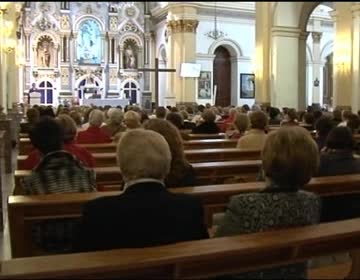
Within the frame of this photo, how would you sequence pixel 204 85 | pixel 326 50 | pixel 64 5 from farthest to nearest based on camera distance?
1. pixel 326 50
2. pixel 64 5
3. pixel 204 85

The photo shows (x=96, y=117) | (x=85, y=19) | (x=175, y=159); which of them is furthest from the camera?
(x=85, y=19)

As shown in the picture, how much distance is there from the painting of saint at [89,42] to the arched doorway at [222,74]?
6.32 m

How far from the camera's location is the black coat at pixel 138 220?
7.88ft

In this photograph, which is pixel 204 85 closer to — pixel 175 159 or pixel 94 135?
pixel 94 135

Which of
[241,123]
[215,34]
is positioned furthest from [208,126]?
[215,34]

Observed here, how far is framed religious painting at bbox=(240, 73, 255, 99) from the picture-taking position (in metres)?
26.2

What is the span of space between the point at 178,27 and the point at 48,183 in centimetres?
2040

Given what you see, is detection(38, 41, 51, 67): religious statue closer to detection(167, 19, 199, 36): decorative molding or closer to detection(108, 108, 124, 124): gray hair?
detection(167, 19, 199, 36): decorative molding

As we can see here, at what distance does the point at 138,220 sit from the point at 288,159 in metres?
0.76

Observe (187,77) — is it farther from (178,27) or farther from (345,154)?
(345,154)

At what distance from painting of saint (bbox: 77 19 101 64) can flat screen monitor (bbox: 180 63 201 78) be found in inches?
288

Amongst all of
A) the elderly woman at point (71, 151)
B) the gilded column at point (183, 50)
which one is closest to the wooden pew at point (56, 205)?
the elderly woman at point (71, 151)

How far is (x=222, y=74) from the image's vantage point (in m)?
26.3

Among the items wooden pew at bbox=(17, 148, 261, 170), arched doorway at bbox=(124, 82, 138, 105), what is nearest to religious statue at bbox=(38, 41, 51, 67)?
arched doorway at bbox=(124, 82, 138, 105)
